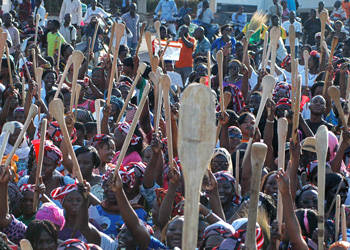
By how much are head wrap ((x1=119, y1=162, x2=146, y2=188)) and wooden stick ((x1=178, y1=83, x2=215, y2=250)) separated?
288cm

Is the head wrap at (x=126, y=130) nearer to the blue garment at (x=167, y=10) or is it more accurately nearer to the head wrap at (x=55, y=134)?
the head wrap at (x=55, y=134)

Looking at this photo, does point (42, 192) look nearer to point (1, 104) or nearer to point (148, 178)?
point (148, 178)

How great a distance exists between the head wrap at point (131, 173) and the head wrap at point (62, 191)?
388mm

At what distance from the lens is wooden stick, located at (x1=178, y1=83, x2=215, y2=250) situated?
6.06 feet

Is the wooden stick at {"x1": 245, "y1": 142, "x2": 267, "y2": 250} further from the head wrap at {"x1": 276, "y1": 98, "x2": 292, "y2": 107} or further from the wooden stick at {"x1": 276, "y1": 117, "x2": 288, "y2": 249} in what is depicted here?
the head wrap at {"x1": 276, "y1": 98, "x2": 292, "y2": 107}

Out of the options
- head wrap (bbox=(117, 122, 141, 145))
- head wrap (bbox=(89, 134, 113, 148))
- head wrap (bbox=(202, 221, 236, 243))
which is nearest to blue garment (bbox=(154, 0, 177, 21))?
head wrap (bbox=(117, 122, 141, 145))

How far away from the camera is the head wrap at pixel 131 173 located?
4.79 meters

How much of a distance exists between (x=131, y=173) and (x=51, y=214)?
0.84 metres

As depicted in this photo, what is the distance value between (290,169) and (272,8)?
1021 cm

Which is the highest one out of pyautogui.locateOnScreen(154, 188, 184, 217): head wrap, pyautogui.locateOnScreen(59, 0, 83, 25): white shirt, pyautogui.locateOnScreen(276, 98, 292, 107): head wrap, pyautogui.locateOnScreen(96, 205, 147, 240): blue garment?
pyautogui.locateOnScreen(59, 0, 83, 25): white shirt

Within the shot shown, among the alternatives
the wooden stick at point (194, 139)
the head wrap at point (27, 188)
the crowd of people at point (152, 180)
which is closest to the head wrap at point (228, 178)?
the crowd of people at point (152, 180)

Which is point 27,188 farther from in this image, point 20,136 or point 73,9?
point 73,9

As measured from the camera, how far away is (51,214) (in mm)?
4141

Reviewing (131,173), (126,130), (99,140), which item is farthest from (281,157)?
(126,130)
